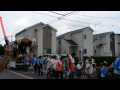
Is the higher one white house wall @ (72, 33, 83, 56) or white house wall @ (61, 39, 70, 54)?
white house wall @ (72, 33, 83, 56)

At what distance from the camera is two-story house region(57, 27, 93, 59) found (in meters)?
38.1

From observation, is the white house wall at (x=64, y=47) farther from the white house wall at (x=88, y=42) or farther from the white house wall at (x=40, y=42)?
the white house wall at (x=40, y=42)

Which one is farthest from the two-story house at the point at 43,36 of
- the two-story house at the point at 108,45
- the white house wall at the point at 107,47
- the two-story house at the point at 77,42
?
Result: the white house wall at the point at 107,47

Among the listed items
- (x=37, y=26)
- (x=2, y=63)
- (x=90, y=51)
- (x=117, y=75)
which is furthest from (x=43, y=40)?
(x=2, y=63)

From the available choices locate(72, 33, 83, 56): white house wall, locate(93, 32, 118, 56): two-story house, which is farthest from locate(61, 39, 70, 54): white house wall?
locate(93, 32, 118, 56): two-story house

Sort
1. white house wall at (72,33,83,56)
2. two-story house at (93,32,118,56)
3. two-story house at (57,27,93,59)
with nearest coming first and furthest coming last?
1. two-story house at (57,27,93,59)
2. white house wall at (72,33,83,56)
3. two-story house at (93,32,118,56)

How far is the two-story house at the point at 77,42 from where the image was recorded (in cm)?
3814

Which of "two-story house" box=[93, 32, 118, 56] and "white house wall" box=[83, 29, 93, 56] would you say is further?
"two-story house" box=[93, 32, 118, 56]

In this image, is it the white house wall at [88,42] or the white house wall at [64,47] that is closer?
the white house wall at [88,42]

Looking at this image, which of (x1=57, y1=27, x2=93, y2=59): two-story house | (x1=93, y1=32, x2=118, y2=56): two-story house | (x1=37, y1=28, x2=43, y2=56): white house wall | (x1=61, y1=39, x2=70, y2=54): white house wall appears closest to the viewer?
(x1=37, y1=28, x2=43, y2=56): white house wall

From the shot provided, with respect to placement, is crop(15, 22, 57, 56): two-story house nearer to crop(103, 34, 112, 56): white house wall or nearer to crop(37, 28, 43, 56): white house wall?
crop(37, 28, 43, 56): white house wall
